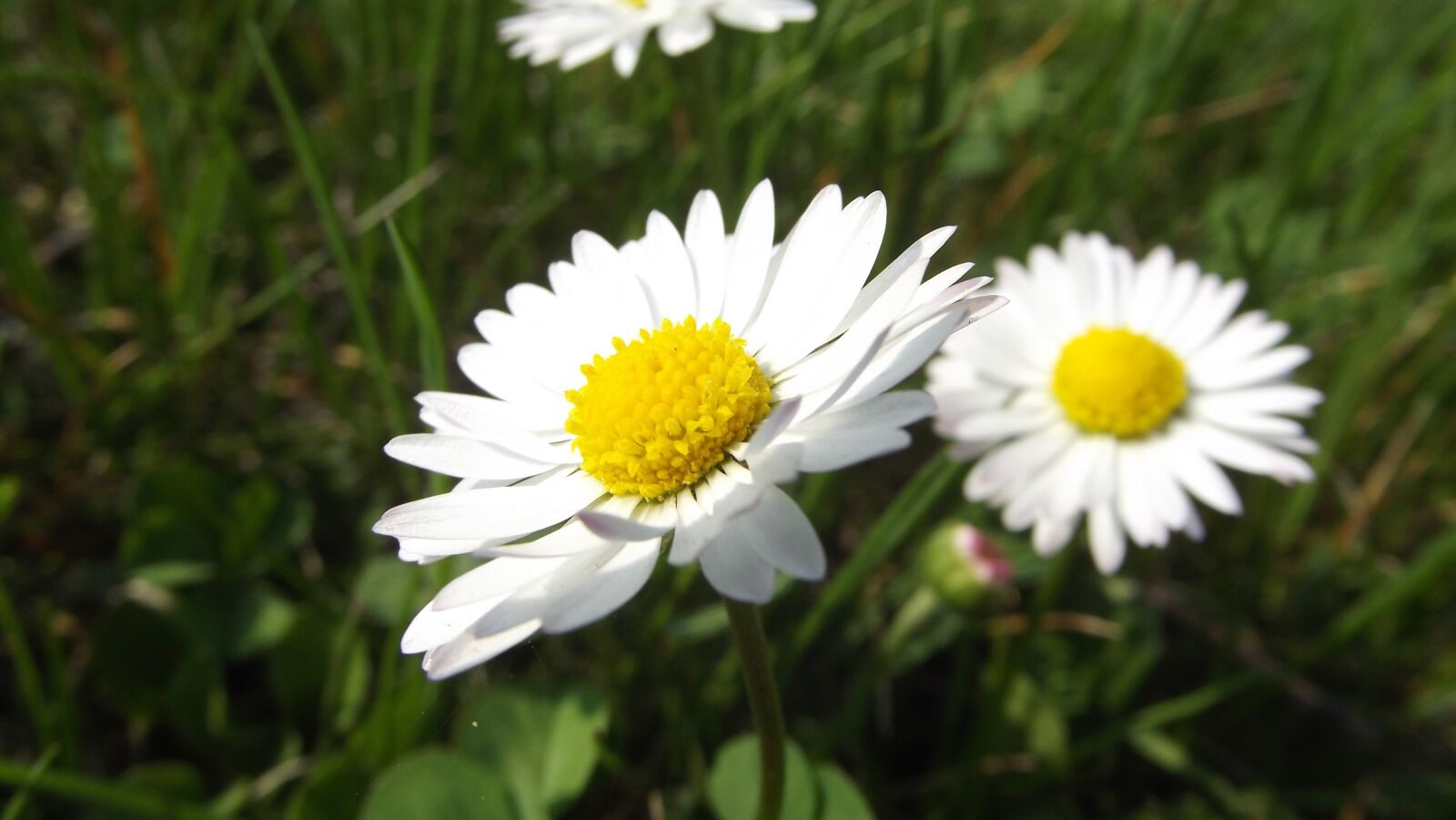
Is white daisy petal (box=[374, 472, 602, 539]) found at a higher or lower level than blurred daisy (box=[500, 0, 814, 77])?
lower

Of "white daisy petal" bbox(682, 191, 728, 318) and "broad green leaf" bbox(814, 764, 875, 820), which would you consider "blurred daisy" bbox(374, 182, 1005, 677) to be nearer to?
"white daisy petal" bbox(682, 191, 728, 318)

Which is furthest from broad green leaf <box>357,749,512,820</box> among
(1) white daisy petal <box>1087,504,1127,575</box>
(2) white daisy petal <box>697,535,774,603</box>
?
(1) white daisy petal <box>1087,504,1127,575</box>

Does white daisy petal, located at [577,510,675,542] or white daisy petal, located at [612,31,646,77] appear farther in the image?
white daisy petal, located at [612,31,646,77]

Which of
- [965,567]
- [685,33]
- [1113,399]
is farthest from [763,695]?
[685,33]

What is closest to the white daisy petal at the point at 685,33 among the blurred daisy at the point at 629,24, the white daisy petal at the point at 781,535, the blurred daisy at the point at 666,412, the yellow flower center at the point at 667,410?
the blurred daisy at the point at 629,24

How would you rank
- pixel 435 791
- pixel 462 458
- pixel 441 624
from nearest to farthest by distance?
pixel 441 624 < pixel 462 458 < pixel 435 791

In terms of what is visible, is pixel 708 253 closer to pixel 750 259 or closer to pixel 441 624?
pixel 750 259
